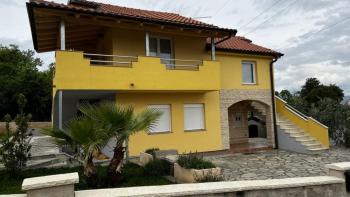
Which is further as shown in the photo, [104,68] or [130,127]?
[104,68]

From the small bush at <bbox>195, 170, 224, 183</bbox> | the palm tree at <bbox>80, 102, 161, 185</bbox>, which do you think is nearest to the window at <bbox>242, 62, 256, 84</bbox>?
the small bush at <bbox>195, 170, 224, 183</bbox>

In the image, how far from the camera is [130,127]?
7.24m

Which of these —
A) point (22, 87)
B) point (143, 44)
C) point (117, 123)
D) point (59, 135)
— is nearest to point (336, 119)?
point (143, 44)

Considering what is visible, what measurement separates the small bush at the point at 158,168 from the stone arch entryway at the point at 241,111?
24.2 ft

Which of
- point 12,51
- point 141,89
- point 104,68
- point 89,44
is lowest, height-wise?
point 141,89

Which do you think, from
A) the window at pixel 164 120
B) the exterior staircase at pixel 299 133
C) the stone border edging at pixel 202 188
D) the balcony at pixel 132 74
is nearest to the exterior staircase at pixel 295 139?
the exterior staircase at pixel 299 133

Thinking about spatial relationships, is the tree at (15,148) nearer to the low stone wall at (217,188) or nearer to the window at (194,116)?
the low stone wall at (217,188)

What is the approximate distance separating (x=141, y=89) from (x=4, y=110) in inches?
1254

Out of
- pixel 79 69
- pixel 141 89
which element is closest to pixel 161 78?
pixel 141 89

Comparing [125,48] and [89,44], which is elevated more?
[89,44]

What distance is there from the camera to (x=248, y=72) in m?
18.1

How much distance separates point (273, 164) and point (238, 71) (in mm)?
6419

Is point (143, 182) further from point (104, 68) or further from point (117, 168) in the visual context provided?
point (104, 68)

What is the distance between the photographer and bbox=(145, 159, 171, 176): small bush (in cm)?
919
